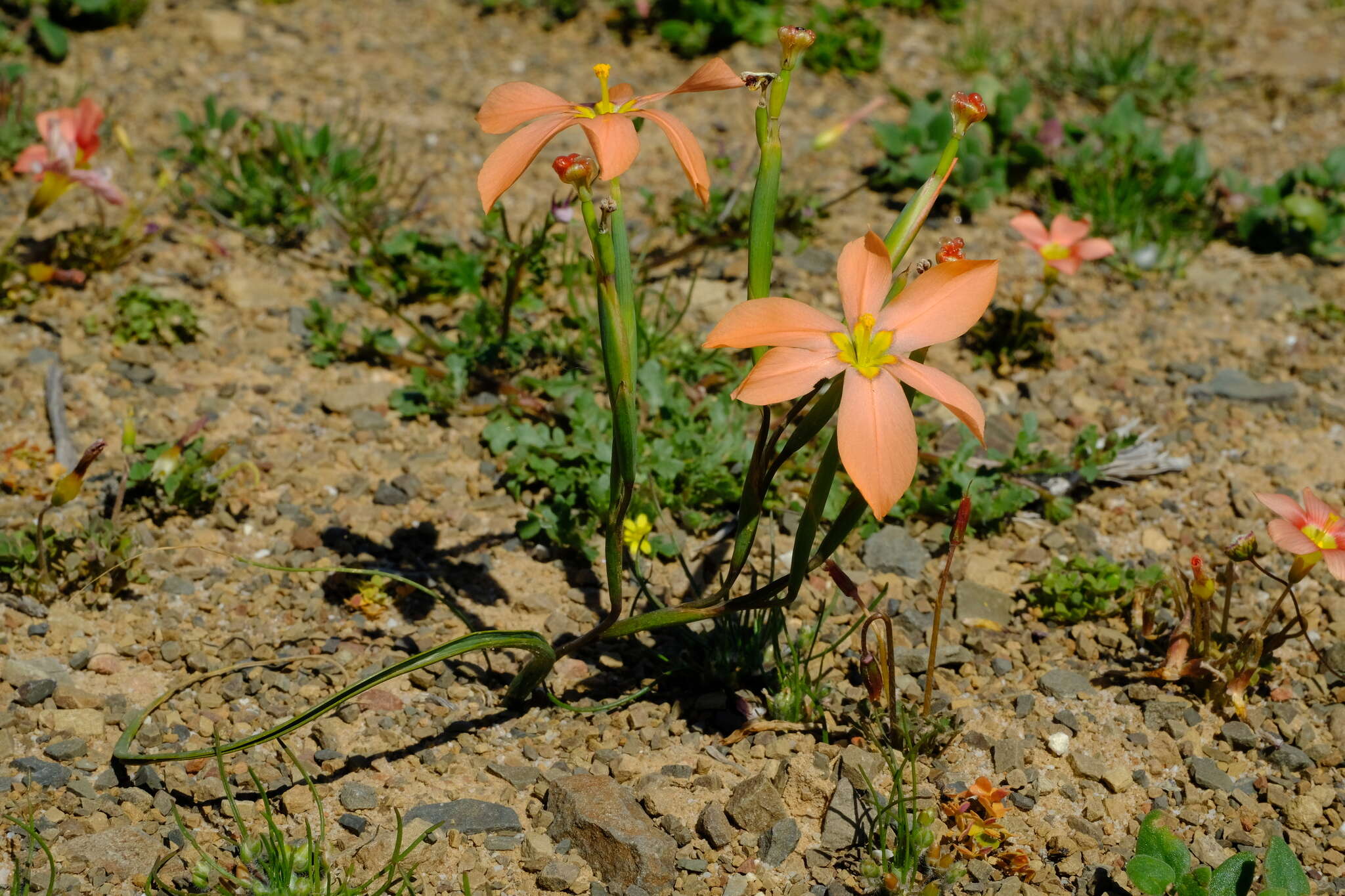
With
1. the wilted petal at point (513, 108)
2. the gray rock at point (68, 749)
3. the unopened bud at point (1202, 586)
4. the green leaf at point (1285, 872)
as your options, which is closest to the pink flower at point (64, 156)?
the gray rock at point (68, 749)

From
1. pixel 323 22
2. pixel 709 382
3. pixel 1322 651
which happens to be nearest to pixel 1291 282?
pixel 1322 651

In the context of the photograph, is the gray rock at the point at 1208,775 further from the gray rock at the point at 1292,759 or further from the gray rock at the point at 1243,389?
the gray rock at the point at 1243,389

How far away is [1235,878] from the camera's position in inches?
71.2

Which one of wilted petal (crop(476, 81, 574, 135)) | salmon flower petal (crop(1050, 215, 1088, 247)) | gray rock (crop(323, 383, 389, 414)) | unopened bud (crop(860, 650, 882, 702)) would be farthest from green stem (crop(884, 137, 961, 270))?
gray rock (crop(323, 383, 389, 414))

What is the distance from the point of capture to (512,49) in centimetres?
460

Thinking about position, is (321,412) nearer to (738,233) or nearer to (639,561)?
(639,561)

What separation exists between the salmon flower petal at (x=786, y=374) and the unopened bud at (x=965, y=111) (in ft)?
1.34

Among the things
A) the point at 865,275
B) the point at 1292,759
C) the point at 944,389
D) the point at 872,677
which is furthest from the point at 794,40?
the point at 1292,759

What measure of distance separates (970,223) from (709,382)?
1333 millimetres

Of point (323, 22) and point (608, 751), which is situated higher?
point (323, 22)

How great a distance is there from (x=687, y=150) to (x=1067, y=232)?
1.90 meters

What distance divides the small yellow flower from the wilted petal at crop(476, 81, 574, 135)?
0.99 meters

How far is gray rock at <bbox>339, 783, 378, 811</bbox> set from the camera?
1.99m

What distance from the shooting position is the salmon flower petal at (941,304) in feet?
5.49
